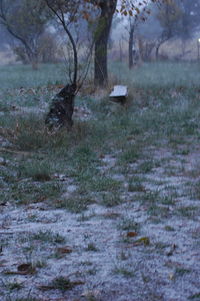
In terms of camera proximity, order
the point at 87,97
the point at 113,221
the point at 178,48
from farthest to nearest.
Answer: the point at 178,48, the point at 87,97, the point at 113,221

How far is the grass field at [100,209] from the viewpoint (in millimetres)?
2768

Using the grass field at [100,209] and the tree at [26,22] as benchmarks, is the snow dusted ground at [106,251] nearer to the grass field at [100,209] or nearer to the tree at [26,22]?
the grass field at [100,209]

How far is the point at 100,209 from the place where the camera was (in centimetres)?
427

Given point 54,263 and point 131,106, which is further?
point 131,106

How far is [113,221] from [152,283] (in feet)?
3.95

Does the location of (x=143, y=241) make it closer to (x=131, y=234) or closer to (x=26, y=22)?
(x=131, y=234)

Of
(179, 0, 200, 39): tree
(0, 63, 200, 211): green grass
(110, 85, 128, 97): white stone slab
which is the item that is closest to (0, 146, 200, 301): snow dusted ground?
(0, 63, 200, 211): green grass

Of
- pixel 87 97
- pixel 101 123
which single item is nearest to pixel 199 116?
pixel 101 123

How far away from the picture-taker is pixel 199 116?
31.5 feet

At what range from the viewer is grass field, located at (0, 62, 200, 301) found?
109 inches

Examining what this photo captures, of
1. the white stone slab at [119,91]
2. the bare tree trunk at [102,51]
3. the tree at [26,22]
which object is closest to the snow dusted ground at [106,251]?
the white stone slab at [119,91]

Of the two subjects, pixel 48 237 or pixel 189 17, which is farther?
pixel 189 17

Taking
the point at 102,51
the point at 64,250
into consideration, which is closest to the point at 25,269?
the point at 64,250

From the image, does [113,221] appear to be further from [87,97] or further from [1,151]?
[87,97]
